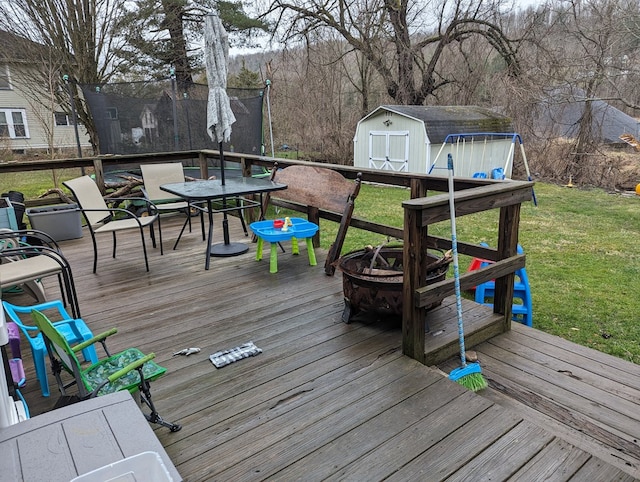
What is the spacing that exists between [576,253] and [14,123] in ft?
62.0

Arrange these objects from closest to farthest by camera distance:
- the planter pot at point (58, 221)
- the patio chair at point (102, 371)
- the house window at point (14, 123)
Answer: the patio chair at point (102, 371)
the planter pot at point (58, 221)
the house window at point (14, 123)

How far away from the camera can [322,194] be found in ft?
12.8

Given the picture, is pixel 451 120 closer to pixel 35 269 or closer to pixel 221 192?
pixel 221 192

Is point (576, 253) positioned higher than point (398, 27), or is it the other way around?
point (398, 27)

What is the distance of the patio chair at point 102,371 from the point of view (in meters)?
1.65

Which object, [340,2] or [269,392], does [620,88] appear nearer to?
[340,2]

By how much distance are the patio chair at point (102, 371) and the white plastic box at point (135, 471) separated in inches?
25.5

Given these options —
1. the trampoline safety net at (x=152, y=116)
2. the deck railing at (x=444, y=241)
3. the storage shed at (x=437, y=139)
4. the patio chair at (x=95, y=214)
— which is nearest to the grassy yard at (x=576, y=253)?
the deck railing at (x=444, y=241)

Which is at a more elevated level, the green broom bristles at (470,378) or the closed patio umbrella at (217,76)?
the closed patio umbrella at (217,76)

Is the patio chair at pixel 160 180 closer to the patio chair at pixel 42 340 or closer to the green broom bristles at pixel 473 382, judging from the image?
the patio chair at pixel 42 340

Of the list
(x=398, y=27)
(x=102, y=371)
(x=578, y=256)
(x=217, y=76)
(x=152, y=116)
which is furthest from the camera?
(x=398, y=27)

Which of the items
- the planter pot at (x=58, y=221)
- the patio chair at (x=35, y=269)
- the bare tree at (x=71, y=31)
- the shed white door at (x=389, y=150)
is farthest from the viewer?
the shed white door at (x=389, y=150)

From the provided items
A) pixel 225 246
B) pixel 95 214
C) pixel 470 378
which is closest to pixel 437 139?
pixel 225 246

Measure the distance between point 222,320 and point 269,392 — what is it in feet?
2.94
